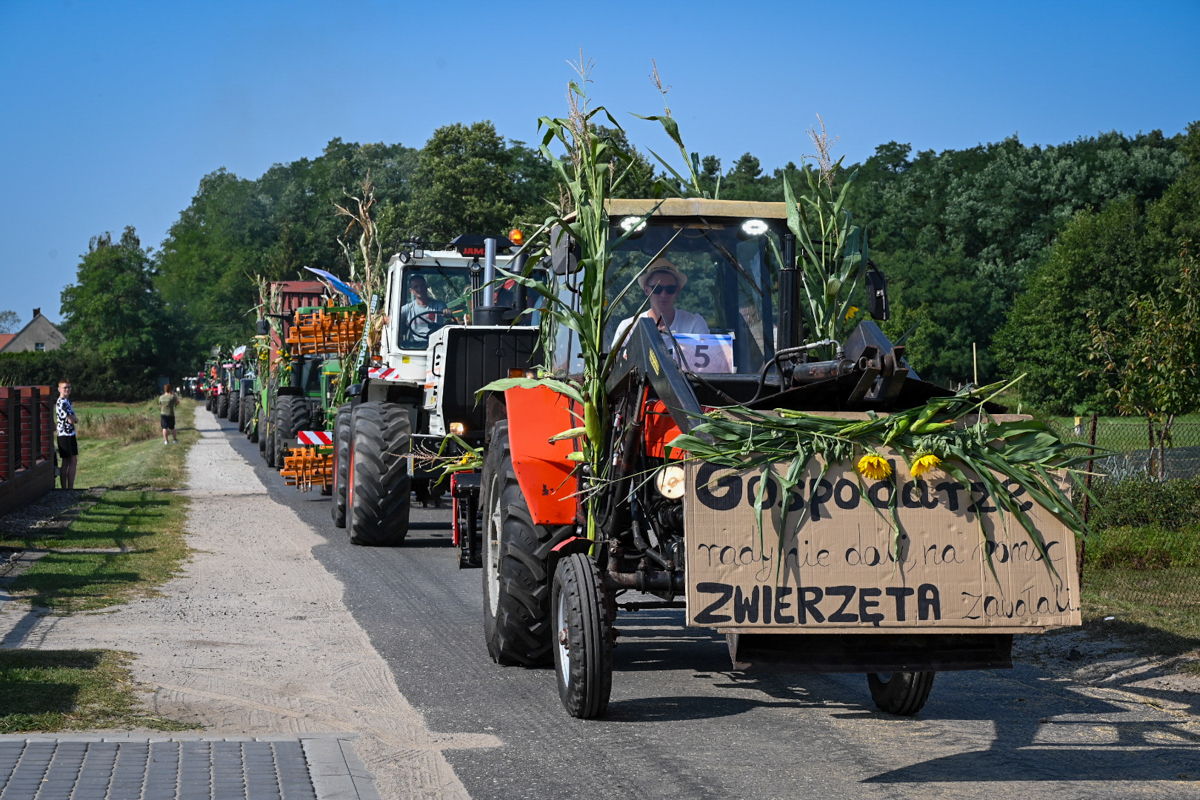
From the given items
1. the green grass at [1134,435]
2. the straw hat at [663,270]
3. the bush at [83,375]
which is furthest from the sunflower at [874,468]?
the bush at [83,375]

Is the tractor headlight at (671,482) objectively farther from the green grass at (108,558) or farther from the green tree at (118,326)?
the green tree at (118,326)

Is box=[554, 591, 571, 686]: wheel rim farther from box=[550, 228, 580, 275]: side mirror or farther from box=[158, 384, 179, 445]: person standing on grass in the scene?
box=[158, 384, 179, 445]: person standing on grass

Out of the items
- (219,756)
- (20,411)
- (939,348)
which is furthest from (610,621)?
(939,348)

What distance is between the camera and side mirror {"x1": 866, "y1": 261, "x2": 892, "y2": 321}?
6945 mm

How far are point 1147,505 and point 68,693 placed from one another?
11.3 m

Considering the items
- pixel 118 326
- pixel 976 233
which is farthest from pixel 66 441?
pixel 118 326

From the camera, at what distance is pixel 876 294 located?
6.95m

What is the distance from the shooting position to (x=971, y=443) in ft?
17.0

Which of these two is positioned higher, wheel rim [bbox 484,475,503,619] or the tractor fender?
the tractor fender

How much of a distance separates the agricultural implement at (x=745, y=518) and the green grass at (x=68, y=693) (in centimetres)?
206

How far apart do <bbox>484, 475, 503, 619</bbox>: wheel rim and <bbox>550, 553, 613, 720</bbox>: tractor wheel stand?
4.42ft

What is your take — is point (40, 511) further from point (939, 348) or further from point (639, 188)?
point (939, 348)

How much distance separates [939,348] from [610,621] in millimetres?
57548

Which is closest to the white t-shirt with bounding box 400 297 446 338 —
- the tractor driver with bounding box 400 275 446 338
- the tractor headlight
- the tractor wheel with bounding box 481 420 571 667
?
the tractor driver with bounding box 400 275 446 338
